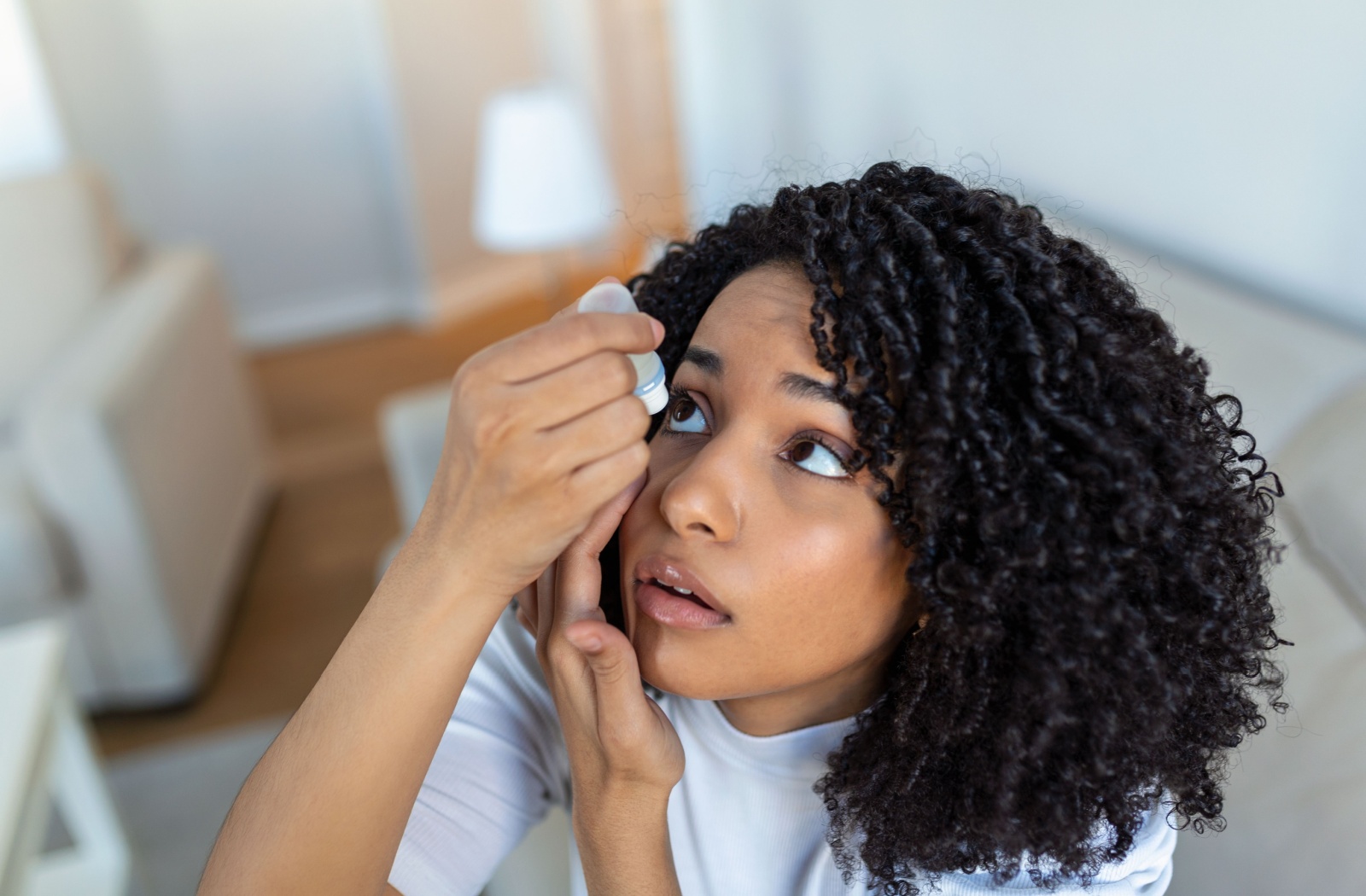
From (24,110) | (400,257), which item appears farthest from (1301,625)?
(400,257)

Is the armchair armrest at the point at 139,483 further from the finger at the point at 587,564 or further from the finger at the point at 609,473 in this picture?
the finger at the point at 609,473

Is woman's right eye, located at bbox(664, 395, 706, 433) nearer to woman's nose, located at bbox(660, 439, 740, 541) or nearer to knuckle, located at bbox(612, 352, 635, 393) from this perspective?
woman's nose, located at bbox(660, 439, 740, 541)

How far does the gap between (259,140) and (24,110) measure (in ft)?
2.72

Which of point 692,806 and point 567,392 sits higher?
point 567,392

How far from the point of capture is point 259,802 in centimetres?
81

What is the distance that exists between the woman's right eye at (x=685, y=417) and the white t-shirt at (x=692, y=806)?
29 centimetres

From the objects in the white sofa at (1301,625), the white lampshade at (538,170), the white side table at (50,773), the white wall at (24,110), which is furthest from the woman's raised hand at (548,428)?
the white wall at (24,110)

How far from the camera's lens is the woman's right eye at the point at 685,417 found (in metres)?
0.91

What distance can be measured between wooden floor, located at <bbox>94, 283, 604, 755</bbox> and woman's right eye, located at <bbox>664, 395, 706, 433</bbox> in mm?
1631

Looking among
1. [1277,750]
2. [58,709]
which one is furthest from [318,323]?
[1277,750]

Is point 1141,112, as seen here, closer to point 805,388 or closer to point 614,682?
point 805,388

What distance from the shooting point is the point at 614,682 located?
0.84m

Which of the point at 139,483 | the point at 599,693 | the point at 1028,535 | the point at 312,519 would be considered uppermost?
the point at 1028,535

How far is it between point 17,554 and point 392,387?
5.83 feet
